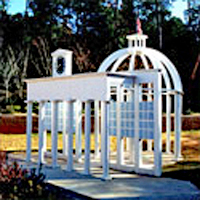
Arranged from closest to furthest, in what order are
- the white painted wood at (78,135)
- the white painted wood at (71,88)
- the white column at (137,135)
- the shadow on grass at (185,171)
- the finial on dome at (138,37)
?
the shadow on grass at (185,171) → the white painted wood at (71,88) → the white column at (137,135) → the finial on dome at (138,37) → the white painted wood at (78,135)

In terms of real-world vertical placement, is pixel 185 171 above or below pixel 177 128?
below

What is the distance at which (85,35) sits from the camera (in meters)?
22.4

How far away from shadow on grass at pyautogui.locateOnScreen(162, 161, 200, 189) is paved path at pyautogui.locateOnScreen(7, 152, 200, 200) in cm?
31

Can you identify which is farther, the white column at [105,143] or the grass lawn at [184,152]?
the grass lawn at [184,152]

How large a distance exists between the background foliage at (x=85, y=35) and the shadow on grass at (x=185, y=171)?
10279mm

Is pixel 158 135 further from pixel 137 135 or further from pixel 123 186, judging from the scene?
pixel 123 186

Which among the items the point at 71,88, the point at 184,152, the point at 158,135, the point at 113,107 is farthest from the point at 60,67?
the point at 184,152

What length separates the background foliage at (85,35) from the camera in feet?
66.0

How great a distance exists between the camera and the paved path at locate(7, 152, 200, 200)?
6.34m

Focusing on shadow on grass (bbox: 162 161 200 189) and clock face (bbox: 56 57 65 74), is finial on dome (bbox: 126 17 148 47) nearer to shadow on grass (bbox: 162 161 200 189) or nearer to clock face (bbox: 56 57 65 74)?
clock face (bbox: 56 57 65 74)

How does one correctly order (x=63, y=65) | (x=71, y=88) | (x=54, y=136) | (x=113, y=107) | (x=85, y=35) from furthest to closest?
(x=85, y=35) → (x=63, y=65) → (x=54, y=136) → (x=113, y=107) → (x=71, y=88)

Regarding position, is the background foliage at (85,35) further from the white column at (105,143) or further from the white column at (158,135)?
the white column at (105,143)

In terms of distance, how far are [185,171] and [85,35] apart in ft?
49.6

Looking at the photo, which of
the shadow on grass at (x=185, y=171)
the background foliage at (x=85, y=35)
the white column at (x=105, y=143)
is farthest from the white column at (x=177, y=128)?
the background foliage at (x=85, y=35)
